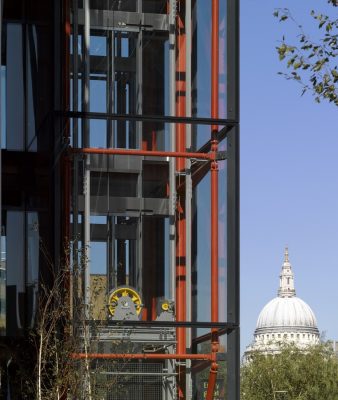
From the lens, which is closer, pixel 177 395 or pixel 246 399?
pixel 177 395

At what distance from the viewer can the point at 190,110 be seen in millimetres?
Answer: 20766

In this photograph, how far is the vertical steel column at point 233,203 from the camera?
65.8 ft

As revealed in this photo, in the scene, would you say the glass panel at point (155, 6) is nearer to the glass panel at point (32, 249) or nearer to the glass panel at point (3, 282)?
the glass panel at point (32, 249)

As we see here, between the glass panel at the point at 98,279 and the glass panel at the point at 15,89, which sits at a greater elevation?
the glass panel at the point at 15,89

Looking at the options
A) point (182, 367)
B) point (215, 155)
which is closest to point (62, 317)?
point (182, 367)

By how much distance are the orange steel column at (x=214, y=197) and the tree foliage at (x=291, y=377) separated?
168 feet

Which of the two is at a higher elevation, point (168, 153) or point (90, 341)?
point (168, 153)

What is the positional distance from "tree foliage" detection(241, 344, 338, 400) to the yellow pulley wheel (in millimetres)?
51565

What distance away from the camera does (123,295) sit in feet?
65.7

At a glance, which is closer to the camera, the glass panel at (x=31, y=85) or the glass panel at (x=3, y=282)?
the glass panel at (x=3, y=282)

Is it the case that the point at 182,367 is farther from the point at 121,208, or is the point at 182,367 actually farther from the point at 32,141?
the point at 32,141

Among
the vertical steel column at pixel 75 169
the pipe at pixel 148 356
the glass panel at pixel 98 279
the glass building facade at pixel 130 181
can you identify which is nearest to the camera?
the pipe at pixel 148 356

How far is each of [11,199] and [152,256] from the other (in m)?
2.12

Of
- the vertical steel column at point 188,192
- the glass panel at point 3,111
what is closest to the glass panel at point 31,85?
the glass panel at point 3,111
